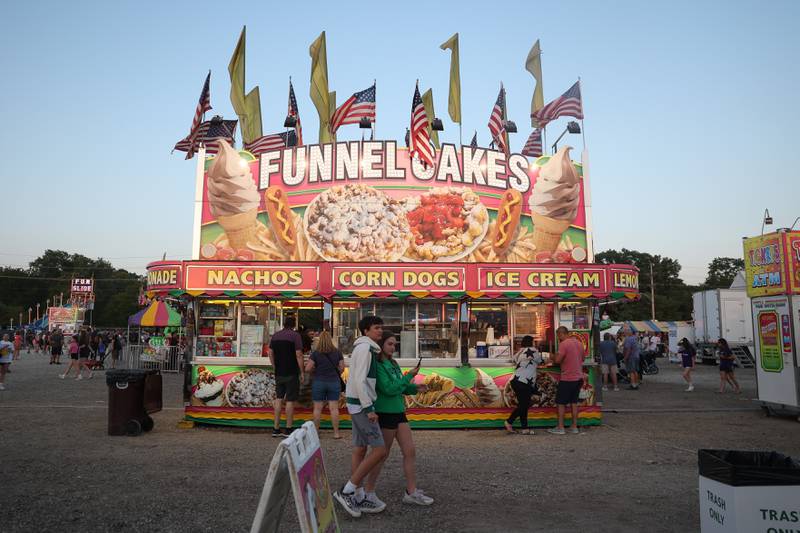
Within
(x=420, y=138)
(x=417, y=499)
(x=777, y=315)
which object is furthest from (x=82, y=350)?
(x=777, y=315)

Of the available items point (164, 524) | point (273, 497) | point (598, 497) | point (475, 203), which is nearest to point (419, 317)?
point (475, 203)

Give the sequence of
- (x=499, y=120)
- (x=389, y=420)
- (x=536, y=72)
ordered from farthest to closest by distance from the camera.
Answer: (x=536, y=72)
(x=499, y=120)
(x=389, y=420)

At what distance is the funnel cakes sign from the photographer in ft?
42.3

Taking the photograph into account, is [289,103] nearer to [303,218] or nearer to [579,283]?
[303,218]

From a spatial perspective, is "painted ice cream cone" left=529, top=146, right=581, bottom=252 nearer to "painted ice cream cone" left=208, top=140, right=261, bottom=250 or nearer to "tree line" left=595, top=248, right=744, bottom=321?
"painted ice cream cone" left=208, top=140, right=261, bottom=250

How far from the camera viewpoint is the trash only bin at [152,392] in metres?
10.2

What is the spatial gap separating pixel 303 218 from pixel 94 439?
5845 millimetres

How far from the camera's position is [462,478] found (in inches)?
282

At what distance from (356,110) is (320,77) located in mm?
1850

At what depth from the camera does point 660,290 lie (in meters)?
81.5

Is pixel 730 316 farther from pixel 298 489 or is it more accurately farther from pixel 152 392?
pixel 298 489

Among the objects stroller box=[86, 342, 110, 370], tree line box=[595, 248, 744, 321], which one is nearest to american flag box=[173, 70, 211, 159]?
stroller box=[86, 342, 110, 370]

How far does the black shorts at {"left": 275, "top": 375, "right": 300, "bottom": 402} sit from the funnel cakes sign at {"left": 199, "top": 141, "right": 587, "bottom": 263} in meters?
3.48

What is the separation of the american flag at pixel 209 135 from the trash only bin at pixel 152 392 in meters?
5.65
